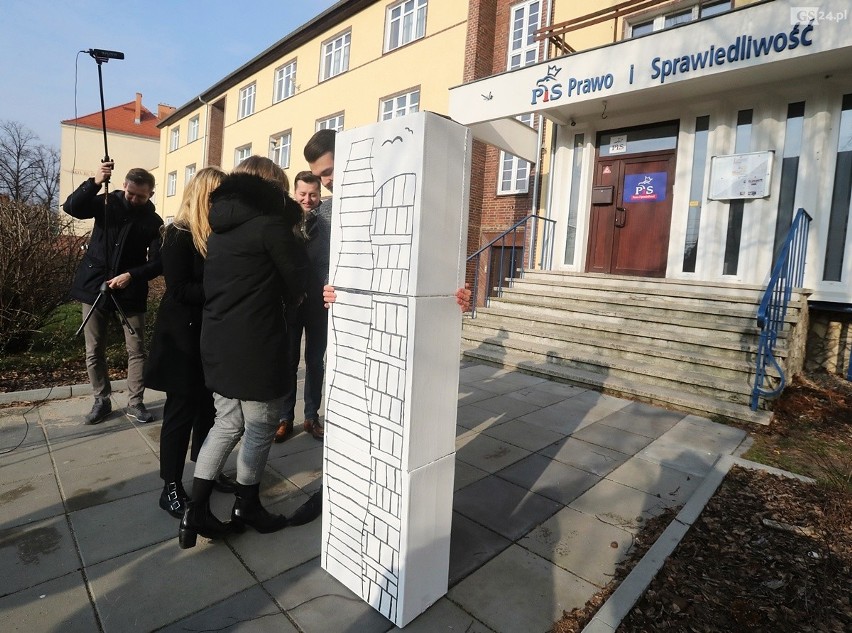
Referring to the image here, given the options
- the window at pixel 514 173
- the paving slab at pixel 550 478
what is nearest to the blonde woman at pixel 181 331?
the paving slab at pixel 550 478

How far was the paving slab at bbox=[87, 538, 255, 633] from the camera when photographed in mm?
2021

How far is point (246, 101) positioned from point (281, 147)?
4333 millimetres

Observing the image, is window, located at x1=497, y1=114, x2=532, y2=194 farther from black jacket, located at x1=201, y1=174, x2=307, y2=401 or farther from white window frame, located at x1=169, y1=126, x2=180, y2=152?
white window frame, located at x1=169, y1=126, x2=180, y2=152

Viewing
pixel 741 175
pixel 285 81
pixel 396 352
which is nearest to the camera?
pixel 396 352

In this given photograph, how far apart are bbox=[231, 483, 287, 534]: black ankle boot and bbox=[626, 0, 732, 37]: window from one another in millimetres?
8936

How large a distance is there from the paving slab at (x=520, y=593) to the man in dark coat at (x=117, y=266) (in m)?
3.23

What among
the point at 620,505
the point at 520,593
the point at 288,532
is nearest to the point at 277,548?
the point at 288,532

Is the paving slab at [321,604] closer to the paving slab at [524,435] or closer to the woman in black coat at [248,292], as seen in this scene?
the woman in black coat at [248,292]

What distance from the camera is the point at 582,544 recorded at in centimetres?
272

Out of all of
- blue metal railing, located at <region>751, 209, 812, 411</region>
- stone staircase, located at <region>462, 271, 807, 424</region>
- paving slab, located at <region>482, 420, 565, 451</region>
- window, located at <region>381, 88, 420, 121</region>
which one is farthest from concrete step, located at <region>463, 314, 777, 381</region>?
window, located at <region>381, 88, 420, 121</region>

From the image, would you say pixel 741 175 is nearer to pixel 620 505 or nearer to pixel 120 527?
pixel 620 505

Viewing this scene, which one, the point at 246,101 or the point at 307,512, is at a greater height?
the point at 246,101

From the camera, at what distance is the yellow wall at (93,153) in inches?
1622

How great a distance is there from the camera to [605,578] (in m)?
2.43
